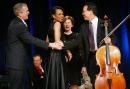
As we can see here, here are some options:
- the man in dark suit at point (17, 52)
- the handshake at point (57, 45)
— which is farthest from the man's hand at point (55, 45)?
the man in dark suit at point (17, 52)

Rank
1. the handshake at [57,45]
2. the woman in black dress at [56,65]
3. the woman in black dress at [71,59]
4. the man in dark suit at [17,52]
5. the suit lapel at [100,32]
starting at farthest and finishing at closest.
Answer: the woman in black dress at [71,59], the suit lapel at [100,32], the woman in black dress at [56,65], the handshake at [57,45], the man in dark suit at [17,52]

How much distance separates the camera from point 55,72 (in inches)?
202

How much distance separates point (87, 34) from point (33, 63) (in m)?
1.60

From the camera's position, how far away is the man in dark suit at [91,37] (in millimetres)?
5297

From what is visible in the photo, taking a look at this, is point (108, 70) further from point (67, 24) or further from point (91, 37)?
point (67, 24)

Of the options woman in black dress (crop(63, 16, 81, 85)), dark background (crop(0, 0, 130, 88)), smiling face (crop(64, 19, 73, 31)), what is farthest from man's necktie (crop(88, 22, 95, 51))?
dark background (crop(0, 0, 130, 88))

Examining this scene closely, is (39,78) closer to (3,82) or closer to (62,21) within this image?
(3,82)

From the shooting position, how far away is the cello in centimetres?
493

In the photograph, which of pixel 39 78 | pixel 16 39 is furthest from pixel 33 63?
pixel 16 39

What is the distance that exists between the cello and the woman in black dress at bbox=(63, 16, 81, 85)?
59cm

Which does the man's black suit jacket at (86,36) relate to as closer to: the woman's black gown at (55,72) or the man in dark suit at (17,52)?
the woman's black gown at (55,72)

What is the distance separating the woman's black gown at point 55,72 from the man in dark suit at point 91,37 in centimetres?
42

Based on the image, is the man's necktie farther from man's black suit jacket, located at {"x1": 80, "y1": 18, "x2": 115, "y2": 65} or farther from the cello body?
the cello body

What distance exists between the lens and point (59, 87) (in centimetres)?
512
